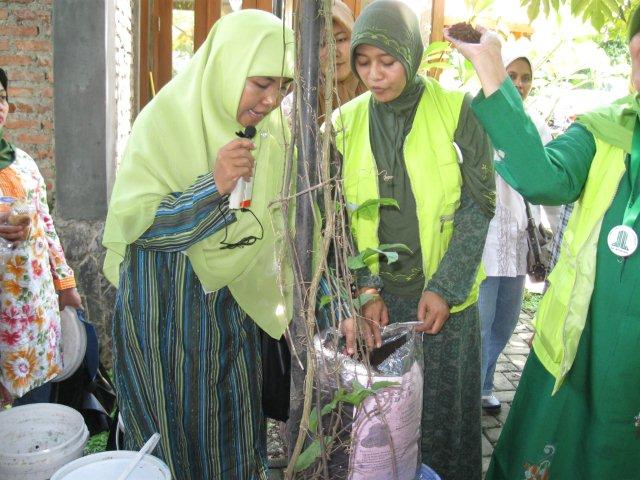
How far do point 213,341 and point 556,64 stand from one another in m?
4.58

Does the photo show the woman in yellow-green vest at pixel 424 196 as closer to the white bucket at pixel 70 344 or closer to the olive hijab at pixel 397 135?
the olive hijab at pixel 397 135

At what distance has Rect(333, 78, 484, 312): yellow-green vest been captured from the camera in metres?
2.07

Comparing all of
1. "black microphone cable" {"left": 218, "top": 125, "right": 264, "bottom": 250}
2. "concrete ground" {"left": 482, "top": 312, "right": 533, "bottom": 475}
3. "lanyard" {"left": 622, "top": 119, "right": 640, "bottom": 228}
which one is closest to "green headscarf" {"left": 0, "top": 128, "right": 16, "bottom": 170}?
"black microphone cable" {"left": 218, "top": 125, "right": 264, "bottom": 250}

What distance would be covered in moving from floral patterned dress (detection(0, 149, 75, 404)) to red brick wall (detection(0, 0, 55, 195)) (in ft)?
4.74

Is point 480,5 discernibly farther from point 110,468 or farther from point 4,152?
point 110,468

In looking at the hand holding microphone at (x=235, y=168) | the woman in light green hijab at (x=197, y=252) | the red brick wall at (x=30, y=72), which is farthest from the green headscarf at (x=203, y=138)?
the red brick wall at (x=30, y=72)

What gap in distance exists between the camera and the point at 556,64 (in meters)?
5.30

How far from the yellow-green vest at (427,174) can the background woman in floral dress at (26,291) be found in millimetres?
1417

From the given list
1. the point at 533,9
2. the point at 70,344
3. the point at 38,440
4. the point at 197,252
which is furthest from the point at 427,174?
the point at 70,344

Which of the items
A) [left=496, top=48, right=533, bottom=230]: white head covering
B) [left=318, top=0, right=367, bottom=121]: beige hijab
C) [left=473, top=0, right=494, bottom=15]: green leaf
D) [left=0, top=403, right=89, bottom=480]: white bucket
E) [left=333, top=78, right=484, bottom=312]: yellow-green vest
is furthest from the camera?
[left=496, top=48, right=533, bottom=230]: white head covering

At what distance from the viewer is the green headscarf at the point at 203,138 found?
1.85m

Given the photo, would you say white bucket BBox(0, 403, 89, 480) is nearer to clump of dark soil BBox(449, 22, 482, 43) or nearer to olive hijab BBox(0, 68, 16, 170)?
olive hijab BBox(0, 68, 16, 170)

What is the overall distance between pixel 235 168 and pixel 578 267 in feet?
3.43

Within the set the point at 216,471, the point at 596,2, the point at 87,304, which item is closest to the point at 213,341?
the point at 216,471
